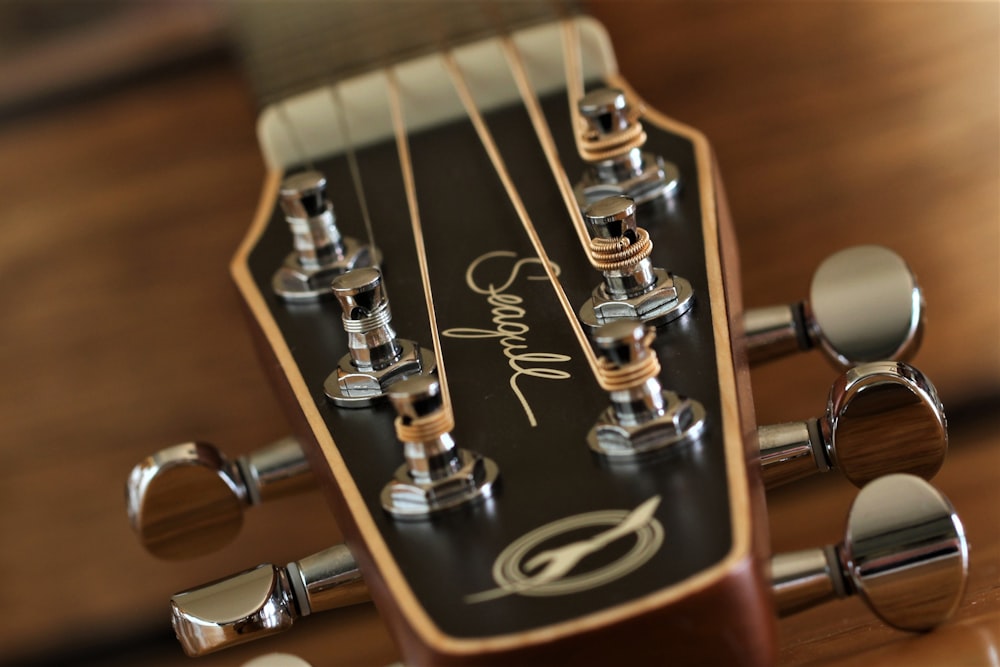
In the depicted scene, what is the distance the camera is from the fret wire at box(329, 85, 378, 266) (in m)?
1.04

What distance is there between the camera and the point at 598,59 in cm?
127

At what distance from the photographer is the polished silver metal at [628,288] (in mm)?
757

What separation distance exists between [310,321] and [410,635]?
0.38m

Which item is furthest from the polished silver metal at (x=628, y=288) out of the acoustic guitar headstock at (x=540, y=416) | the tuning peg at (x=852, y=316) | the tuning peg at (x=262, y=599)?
the tuning peg at (x=262, y=599)

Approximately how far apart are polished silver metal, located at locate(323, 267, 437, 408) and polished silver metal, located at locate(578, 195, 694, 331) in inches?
4.4

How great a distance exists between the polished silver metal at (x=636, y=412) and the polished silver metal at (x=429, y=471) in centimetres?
6

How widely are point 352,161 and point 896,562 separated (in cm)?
73

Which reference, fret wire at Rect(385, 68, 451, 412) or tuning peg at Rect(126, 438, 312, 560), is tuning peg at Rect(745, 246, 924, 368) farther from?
tuning peg at Rect(126, 438, 312, 560)

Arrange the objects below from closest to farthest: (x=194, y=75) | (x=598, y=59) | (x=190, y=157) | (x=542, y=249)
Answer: (x=542, y=249)
(x=598, y=59)
(x=190, y=157)
(x=194, y=75)

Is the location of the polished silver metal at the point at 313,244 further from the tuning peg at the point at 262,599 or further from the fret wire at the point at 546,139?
the tuning peg at the point at 262,599

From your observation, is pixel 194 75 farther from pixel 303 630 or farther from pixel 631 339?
pixel 631 339

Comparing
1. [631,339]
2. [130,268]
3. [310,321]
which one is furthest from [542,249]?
[130,268]

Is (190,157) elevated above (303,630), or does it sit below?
above

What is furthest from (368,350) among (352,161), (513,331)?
(352,161)
